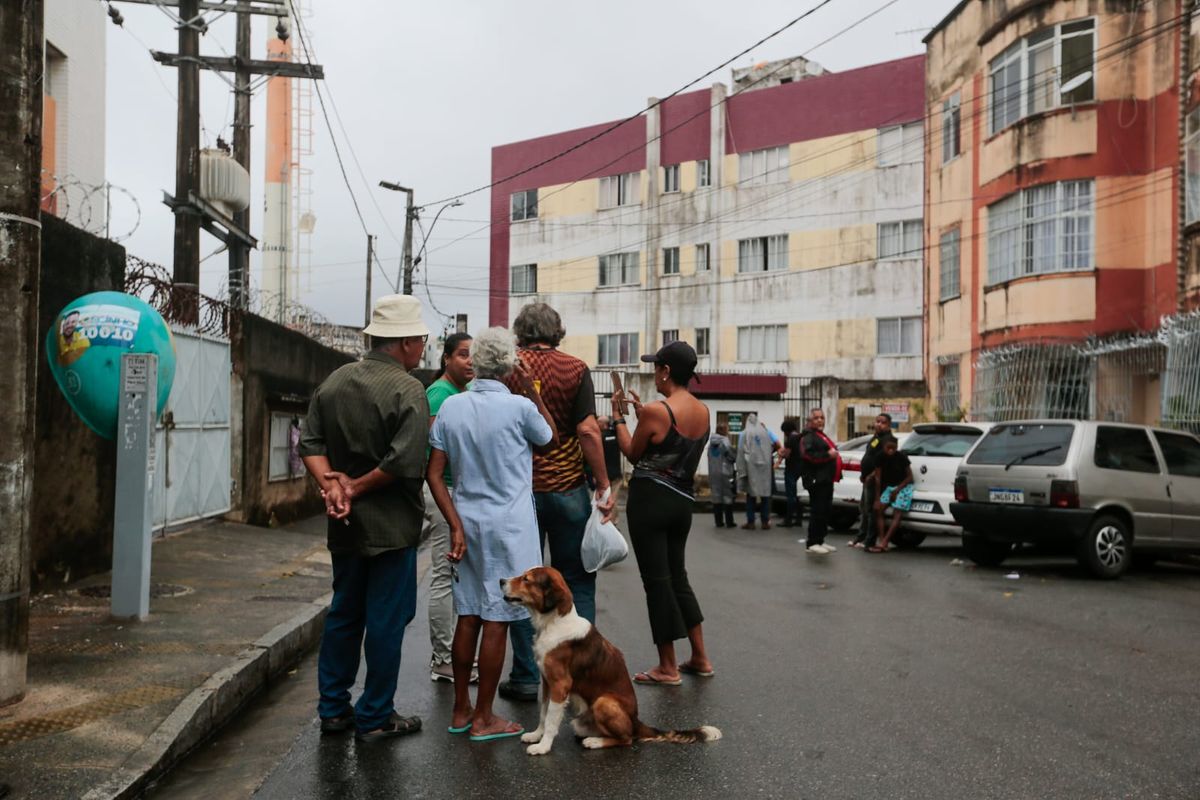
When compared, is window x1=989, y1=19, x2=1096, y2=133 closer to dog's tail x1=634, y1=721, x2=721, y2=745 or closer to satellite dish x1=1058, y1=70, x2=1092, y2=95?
satellite dish x1=1058, y1=70, x2=1092, y2=95

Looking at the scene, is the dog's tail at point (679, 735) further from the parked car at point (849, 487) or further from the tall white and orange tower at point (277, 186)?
the tall white and orange tower at point (277, 186)

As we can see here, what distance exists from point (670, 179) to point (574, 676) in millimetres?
37442

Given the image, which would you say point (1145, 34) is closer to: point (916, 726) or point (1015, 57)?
point (1015, 57)

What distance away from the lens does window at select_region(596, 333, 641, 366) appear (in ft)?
137

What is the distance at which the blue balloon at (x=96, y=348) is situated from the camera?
7.81m

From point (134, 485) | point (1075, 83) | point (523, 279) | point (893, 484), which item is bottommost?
point (893, 484)

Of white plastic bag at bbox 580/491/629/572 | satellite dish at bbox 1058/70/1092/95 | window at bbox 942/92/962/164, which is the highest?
window at bbox 942/92/962/164

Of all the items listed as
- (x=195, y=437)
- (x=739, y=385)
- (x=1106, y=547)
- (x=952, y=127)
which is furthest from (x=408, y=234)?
(x=1106, y=547)

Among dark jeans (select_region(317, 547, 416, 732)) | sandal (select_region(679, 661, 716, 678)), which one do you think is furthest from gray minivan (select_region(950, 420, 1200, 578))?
dark jeans (select_region(317, 547, 416, 732))

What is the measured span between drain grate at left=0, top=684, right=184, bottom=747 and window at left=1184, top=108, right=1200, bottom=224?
19.1 meters

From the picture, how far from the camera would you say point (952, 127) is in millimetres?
28078

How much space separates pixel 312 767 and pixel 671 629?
225 cm

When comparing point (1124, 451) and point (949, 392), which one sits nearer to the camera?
point (1124, 451)

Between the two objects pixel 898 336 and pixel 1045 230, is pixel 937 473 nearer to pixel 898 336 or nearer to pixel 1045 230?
pixel 1045 230
